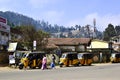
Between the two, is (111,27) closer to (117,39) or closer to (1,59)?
(117,39)

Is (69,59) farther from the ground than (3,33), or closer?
closer

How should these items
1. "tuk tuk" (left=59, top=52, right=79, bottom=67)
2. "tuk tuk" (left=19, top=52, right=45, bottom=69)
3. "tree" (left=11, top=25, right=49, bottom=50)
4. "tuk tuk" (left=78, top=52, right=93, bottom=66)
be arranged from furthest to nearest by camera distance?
1. "tree" (left=11, top=25, right=49, bottom=50)
2. "tuk tuk" (left=78, top=52, right=93, bottom=66)
3. "tuk tuk" (left=59, top=52, right=79, bottom=67)
4. "tuk tuk" (left=19, top=52, right=45, bottom=69)

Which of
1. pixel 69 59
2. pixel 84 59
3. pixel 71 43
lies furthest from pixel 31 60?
pixel 71 43

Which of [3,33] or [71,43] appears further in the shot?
[71,43]

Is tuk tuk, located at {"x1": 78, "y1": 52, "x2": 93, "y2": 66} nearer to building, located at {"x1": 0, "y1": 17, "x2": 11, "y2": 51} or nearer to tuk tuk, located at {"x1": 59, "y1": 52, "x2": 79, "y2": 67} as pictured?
tuk tuk, located at {"x1": 59, "y1": 52, "x2": 79, "y2": 67}

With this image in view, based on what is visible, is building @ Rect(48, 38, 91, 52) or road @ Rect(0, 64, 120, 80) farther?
building @ Rect(48, 38, 91, 52)

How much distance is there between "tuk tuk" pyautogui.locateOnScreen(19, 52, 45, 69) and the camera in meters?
45.6

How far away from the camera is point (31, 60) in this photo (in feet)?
151

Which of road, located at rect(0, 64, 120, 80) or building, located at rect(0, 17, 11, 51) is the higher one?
building, located at rect(0, 17, 11, 51)

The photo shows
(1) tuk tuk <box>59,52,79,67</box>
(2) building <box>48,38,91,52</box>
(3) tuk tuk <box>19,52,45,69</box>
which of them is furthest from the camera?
(2) building <box>48,38,91,52</box>

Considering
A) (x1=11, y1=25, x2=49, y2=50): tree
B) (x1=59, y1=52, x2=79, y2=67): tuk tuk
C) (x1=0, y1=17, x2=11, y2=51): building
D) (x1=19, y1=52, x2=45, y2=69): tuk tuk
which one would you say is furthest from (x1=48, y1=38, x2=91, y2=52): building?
(x1=19, y1=52, x2=45, y2=69): tuk tuk

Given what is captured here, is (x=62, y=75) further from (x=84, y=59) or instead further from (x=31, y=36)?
(x=31, y=36)

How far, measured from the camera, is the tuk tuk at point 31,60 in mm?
45625

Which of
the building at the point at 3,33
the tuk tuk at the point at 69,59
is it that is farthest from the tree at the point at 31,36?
the tuk tuk at the point at 69,59
